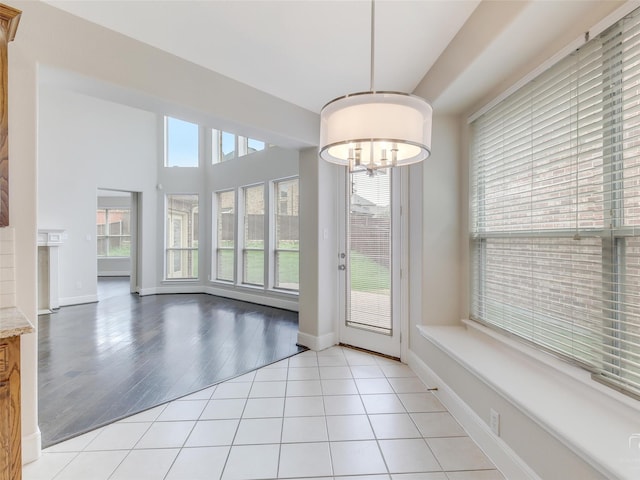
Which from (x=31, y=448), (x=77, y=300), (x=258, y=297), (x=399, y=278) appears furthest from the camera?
(x=258, y=297)

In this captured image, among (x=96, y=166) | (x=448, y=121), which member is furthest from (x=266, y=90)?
(x=96, y=166)

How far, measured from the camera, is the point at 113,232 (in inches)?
422

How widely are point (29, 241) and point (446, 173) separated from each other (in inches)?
121

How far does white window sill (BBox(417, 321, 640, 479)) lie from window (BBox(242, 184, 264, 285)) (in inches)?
185

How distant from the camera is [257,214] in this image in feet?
21.9

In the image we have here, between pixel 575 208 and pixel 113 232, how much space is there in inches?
472

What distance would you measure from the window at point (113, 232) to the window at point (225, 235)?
5096 millimetres

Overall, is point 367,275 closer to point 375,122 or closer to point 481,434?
point 481,434

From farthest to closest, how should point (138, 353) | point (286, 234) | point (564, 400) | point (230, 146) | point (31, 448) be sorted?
point (230, 146) < point (286, 234) < point (138, 353) < point (31, 448) < point (564, 400)

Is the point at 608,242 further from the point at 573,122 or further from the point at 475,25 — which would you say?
the point at 475,25

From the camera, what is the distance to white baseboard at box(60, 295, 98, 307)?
20.1 ft

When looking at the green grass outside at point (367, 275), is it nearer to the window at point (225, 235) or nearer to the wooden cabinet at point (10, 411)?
the wooden cabinet at point (10, 411)

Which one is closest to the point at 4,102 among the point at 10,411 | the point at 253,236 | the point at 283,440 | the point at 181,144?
the point at 10,411

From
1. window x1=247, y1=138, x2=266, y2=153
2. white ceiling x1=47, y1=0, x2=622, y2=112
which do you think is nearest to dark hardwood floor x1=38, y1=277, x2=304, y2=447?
white ceiling x1=47, y1=0, x2=622, y2=112
